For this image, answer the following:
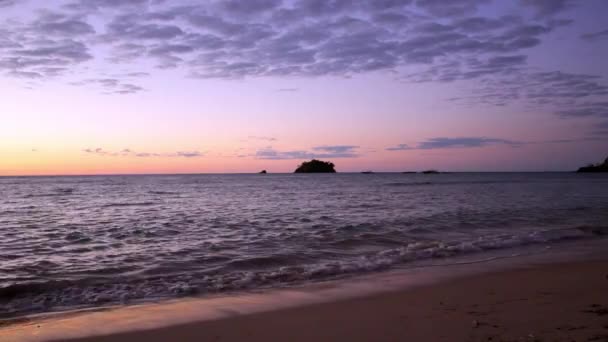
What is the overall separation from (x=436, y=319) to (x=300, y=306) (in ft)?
7.31

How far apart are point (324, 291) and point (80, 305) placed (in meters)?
4.46

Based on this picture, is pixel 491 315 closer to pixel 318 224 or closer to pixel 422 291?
pixel 422 291

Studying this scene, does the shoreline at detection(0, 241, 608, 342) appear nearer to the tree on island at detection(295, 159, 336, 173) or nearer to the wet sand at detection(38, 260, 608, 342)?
the wet sand at detection(38, 260, 608, 342)

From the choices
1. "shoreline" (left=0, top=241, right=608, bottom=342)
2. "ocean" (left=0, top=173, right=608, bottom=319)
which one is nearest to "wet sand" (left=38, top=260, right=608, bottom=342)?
"shoreline" (left=0, top=241, right=608, bottom=342)

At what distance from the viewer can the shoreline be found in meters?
5.99

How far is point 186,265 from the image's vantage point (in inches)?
424

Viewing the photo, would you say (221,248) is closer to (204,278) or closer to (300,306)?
(204,278)

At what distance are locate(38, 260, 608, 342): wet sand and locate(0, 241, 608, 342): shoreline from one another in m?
0.02

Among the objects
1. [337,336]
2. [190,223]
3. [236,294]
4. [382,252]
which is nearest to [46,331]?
[236,294]

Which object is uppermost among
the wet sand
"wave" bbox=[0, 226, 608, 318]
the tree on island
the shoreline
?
the tree on island

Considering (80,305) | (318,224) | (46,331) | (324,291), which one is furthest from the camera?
(318,224)

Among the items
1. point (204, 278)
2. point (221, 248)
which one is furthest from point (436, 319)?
point (221, 248)

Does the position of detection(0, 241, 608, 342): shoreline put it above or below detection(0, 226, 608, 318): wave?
above

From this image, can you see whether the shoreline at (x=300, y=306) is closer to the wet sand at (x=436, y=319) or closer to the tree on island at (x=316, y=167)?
the wet sand at (x=436, y=319)
